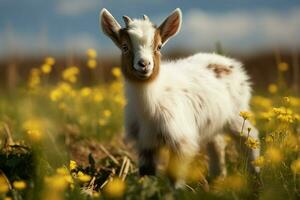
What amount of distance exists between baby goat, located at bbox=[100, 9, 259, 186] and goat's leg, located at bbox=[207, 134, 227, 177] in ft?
2.37

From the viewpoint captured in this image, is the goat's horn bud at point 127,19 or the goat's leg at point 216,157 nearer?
the goat's horn bud at point 127,19

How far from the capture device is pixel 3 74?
19281mm

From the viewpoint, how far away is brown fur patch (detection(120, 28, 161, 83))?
5.13 metres

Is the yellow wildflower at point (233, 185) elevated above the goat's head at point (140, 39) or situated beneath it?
situated beneath

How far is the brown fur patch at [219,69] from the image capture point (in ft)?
20.3

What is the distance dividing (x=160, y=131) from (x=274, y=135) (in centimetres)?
103

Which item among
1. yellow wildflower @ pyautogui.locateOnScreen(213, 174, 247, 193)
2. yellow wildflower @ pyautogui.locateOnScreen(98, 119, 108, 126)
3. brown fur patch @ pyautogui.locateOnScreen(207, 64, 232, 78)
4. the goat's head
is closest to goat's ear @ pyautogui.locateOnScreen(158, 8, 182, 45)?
the goat's head

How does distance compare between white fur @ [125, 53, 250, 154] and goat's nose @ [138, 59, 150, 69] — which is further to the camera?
white fur @ [125, 53, 250, 154]

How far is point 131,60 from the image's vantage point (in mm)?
5086

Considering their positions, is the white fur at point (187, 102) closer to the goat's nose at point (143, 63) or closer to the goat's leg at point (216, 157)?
the goat's nose at point (143, 63)

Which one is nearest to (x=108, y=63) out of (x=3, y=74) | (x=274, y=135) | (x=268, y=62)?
(x=3, y=74)

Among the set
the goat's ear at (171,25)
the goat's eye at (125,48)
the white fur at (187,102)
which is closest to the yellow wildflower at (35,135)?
the white fur at (187,102)

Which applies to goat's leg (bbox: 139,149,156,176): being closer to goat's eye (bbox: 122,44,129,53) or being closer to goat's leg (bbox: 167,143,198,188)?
goat's leg (bbox: 167,143,198,188)

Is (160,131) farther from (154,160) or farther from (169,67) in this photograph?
(169,67)
